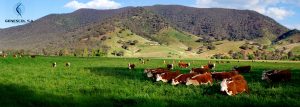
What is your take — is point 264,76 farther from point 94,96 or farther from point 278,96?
point 94,96

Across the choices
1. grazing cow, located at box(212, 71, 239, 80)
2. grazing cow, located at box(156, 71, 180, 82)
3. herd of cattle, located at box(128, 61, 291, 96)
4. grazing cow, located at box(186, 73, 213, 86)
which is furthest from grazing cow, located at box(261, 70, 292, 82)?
grazing cow, located at box(156, 71, 180, 82)

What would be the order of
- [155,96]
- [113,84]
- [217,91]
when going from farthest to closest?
[113,84] < [217,91] < [155,96]

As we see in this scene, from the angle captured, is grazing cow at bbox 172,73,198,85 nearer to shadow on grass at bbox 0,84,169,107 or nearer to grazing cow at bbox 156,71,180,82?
grazing cow at bbox 156,71,180,82

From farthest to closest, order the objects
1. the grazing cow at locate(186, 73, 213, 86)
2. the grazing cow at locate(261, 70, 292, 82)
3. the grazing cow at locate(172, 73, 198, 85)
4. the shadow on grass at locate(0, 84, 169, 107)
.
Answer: the grazing cow at locate(261, 70, 292, 82), the grazing cow at locate(172, 73, 198, 85), the grazing cow at locate(186, 73, 213, 86), the shadow on grass at locate(0, 84, 169, 107)

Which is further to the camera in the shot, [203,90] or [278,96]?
[203,90]

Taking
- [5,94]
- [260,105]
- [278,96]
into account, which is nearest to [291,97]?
[278,96]

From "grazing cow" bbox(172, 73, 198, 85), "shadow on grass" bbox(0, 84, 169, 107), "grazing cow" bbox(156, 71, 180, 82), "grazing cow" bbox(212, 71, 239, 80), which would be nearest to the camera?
"shadow on grass" bbox(0, 84, 169, 107)

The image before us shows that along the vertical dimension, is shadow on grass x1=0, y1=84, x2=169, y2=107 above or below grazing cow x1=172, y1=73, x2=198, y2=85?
A: below

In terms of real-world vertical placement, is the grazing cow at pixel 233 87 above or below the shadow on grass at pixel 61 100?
above

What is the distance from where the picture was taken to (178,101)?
15.8 metres

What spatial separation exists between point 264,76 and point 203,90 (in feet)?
19.0

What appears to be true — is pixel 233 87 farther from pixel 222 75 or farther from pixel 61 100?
pixel 61 100

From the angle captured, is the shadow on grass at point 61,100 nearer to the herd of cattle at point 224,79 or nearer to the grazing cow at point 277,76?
the herd of cattle at point 224,79

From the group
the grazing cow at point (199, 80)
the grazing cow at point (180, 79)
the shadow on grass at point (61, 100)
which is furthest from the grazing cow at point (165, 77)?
the shadow on grass at point (61, 100)
